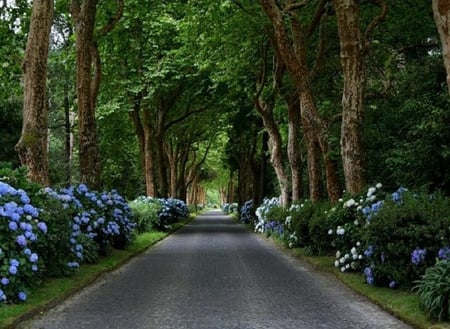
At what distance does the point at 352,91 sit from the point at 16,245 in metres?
8.76

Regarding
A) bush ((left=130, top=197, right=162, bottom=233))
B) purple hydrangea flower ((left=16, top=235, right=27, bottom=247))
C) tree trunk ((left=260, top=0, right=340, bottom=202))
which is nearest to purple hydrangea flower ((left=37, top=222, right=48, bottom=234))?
purple hydrangea flower ((left=16, top=235, right=27, bottom=247))

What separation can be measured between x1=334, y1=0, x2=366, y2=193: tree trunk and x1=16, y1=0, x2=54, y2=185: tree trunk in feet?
21.7

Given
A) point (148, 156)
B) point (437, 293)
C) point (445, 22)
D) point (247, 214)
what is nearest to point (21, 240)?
point (437, 293)

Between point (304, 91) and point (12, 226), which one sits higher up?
point (304, 91)

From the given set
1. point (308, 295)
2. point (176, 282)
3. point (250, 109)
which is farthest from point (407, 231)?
point (250, 109)

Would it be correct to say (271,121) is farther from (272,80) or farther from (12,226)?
(12,226)

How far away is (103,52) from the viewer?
91.8 ft

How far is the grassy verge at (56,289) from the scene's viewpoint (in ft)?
26.7

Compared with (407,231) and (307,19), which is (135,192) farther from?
(407,231)

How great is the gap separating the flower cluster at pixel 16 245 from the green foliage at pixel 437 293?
210 inches

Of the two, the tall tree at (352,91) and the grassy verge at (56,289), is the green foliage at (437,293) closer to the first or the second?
the grassy verge at (56,289)

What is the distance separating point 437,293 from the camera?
7.62 meters

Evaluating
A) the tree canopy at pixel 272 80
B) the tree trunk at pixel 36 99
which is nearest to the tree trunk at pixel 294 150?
the tree canopy at pixel 272 80

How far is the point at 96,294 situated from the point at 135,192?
4372cm
